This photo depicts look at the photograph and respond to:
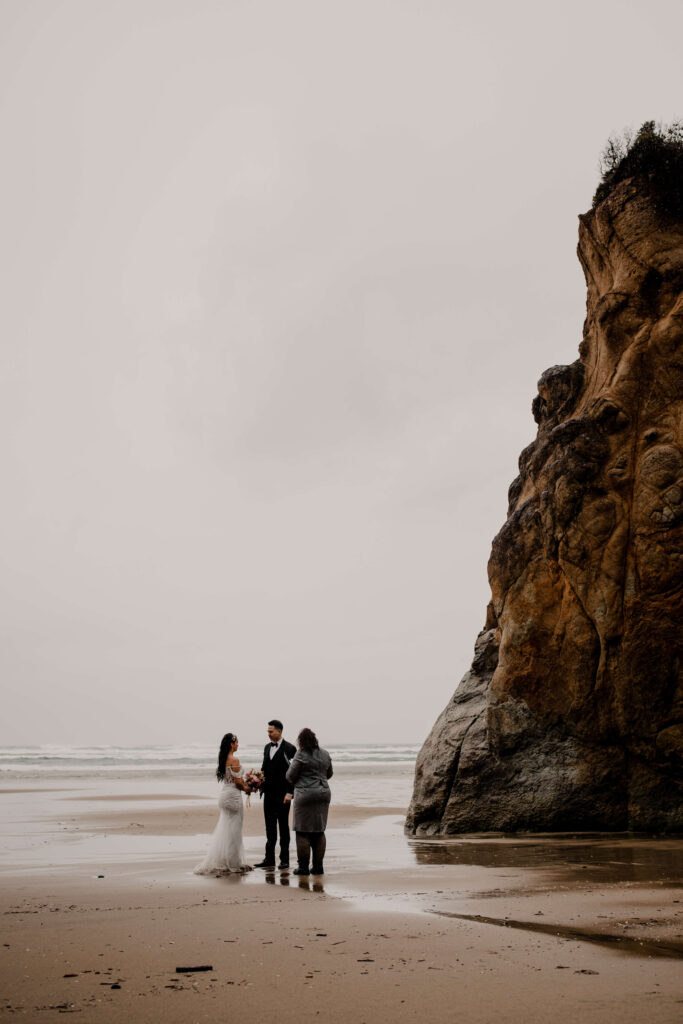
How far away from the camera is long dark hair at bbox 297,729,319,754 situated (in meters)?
10.4

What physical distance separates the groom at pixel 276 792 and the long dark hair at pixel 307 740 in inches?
32.1

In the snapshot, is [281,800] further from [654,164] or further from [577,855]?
[654,164]

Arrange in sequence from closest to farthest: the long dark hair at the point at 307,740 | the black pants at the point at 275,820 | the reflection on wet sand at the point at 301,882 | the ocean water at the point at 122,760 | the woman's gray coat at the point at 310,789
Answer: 1. the reflection on wet sand at the point at 301,882
2. the woman's gray coat at the point at 310,789
3. the long dark hair at the point at 307,740
4. the black pants at the point at 275,820
5. the ocean water at the point at 122,760

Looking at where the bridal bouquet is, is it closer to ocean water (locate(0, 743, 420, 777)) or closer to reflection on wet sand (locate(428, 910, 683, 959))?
reflection on wet sand (locate(428, 910, 683, 959))

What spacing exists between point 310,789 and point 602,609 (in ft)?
20.1

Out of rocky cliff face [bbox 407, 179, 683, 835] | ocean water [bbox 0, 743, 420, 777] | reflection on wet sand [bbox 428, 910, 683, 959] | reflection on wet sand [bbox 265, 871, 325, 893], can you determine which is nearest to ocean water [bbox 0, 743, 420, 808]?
ocean water [bbox 0, 743, 420, 777]

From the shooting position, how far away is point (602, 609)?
1352cm

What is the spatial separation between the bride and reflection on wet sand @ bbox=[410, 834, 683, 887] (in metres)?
2.53

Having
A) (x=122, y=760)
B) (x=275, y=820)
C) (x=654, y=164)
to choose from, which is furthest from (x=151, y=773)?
(x=654, y=164)

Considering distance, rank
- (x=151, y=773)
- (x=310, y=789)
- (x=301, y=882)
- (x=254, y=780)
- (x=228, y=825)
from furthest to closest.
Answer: (x=151, y=773) → (x=254, y=780) → (x=228, y=825) → (x=310, y=789) → (x=301, y=882)

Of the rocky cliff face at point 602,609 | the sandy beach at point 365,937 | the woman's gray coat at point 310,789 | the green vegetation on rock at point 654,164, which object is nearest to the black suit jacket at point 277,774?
the woman's gray coat at point 310,789

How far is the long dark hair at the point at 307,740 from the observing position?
10.4 metres

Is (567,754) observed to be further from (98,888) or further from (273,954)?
(273,954)

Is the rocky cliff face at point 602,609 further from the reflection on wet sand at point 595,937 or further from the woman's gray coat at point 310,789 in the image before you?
the reflection on wet sand at point 595,937
